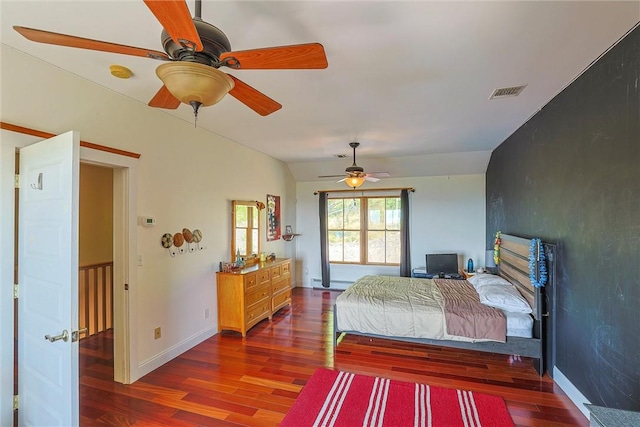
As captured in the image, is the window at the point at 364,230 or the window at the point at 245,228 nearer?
the window at the point at 245,228

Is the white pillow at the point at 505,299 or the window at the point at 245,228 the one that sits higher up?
the window at the point at 245,228

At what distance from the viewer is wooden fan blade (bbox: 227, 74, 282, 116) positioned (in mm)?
1583

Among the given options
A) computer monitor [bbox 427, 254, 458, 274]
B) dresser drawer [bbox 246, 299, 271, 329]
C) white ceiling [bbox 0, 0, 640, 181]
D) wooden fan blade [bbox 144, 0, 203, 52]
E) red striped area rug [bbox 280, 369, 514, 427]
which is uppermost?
white ceiling [bbox 0, 0, 640, 181]

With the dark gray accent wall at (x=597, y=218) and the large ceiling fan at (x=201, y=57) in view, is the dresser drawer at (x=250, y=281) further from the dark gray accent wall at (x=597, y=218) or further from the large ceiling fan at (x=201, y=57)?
the dark gray accent wall at (x=597, y=218)

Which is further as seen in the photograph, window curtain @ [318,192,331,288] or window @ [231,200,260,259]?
window curtain @ [318,192,331,288]

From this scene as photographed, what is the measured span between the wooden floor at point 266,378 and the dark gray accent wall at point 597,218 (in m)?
0.49

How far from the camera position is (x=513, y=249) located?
12.6ft

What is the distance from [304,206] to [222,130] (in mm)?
3342

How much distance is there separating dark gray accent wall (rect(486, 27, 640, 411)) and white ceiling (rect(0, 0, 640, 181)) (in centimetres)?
24

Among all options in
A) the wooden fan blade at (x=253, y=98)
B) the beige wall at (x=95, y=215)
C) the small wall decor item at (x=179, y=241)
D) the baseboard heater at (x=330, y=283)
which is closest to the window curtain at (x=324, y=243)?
the baseboard heater at (x=330, y=283)

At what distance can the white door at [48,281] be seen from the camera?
1.68m

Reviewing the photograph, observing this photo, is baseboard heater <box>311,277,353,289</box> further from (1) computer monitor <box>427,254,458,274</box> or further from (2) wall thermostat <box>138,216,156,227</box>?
(2) wall thermostat <box>138,216,156,227</box>

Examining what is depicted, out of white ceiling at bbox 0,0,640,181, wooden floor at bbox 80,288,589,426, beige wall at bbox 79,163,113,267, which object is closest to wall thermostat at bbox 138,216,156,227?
white ceiling at bbox 0,0,640,181

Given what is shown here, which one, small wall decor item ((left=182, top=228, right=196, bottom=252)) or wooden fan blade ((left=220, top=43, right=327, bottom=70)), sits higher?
wooden fan blade ((left=220, top=43, right=327, bottom=70))
